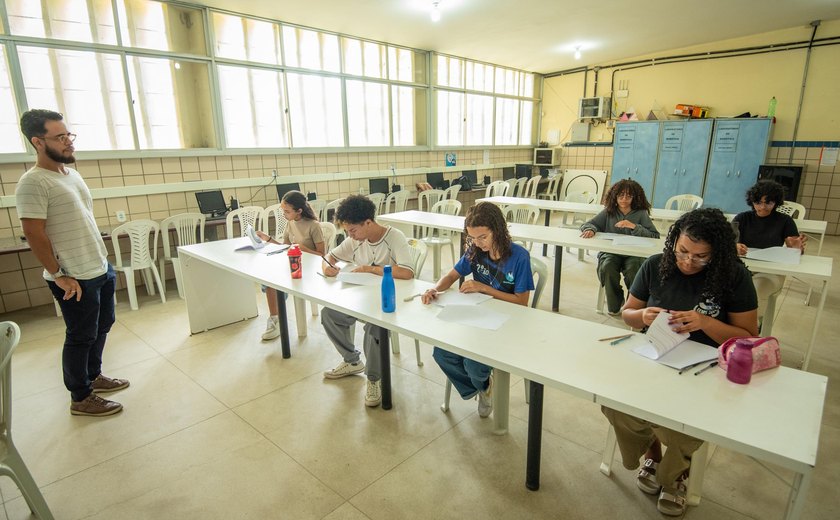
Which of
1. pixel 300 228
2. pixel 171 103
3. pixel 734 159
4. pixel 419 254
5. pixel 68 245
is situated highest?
pixel 171 103

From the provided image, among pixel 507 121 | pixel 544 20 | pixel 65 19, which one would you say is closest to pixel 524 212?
pixel 544 20

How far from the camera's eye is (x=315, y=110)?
6105 mm

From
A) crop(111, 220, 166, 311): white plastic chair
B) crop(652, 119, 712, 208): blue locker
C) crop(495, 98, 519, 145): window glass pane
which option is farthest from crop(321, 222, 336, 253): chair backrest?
crop(652, 119, 712, 208): blue locker

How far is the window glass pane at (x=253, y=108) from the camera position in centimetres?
523

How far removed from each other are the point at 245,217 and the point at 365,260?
2643 millimetres

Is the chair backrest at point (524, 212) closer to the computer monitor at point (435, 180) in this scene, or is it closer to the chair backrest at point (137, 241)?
the computer monitor at point (435, 180)

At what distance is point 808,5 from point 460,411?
22.6 feet

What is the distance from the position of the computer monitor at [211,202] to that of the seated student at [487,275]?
370 cm

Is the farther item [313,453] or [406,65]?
[406,65]

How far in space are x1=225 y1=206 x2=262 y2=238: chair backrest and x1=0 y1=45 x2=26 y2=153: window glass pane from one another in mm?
1867

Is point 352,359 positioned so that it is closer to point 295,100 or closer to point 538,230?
point 538,230

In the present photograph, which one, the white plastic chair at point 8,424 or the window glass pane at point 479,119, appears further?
the window glass pane at point 479,119

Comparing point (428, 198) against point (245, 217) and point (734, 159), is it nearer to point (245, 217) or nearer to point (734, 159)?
point (245, 217)

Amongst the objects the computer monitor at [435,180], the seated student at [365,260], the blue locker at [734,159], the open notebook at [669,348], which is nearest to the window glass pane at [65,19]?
the seated student at [365,260]
